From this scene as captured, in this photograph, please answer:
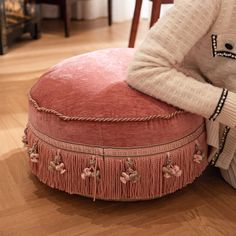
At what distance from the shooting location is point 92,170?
0.99 metres

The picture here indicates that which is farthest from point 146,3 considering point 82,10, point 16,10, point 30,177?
point 30,177

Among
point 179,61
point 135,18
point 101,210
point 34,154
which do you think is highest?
point 179,61

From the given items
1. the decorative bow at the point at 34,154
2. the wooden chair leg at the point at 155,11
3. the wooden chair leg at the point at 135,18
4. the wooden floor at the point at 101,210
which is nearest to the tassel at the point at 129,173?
the wooden floor at the point at 101,210

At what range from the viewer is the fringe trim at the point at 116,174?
3.26 ft

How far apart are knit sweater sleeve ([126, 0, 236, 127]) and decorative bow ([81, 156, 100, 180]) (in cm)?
22

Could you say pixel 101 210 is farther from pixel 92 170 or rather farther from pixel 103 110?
pixel 103 110

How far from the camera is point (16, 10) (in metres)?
2.54

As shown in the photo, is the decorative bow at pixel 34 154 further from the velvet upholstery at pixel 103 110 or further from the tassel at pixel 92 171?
the tassel at pixel 92 171

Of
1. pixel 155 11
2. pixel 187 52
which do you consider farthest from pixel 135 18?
pixel 187 52

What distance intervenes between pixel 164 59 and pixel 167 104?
0.12 meters

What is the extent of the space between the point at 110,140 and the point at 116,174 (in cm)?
8

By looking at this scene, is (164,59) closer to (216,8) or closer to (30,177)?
(216,8)

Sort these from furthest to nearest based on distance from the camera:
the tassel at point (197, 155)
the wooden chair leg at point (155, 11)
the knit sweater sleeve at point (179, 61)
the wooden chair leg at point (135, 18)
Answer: the wooden chair leg at point (135, 18)
the wooden chair leg at point (155, 11)
the tassel at point (197, 155)
the knit sweater sleeve at point (179, 61)

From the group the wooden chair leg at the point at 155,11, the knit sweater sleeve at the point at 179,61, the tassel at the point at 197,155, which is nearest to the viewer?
the knit sweater sleeve at the point at 179,61
